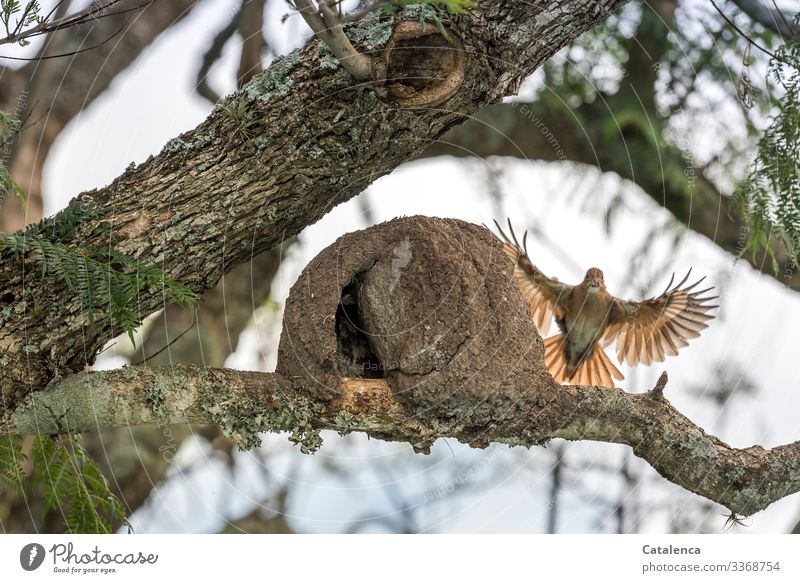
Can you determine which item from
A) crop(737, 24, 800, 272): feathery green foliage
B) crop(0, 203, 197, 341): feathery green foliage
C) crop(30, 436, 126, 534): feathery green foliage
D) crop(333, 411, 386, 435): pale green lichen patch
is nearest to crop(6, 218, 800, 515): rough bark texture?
crop(333, 411, 386, 435): pale green lichen patch

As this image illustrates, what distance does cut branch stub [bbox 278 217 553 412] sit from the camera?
279 centimetres

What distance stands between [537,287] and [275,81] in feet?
6.17

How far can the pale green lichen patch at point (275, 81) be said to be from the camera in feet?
9.27

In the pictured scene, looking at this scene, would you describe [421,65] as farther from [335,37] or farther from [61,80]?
[61,80]

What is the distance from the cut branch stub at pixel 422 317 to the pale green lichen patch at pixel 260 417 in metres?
0.09

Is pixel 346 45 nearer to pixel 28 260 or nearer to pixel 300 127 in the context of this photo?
pixel 300 127

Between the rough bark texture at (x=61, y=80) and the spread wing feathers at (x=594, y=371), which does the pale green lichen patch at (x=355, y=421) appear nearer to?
the spread wing feathers at (x=594, y=371)

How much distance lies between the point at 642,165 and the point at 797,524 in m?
2.18

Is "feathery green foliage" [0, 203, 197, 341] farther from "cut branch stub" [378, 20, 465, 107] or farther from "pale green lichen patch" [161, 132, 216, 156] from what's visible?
"cut branch stub" [378, 20, 465, 107]

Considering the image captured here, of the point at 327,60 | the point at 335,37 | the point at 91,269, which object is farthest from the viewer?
the point at 327,60

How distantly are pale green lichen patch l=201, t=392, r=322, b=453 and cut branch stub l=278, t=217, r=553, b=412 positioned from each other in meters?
0.09

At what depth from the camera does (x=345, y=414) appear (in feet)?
9.15
